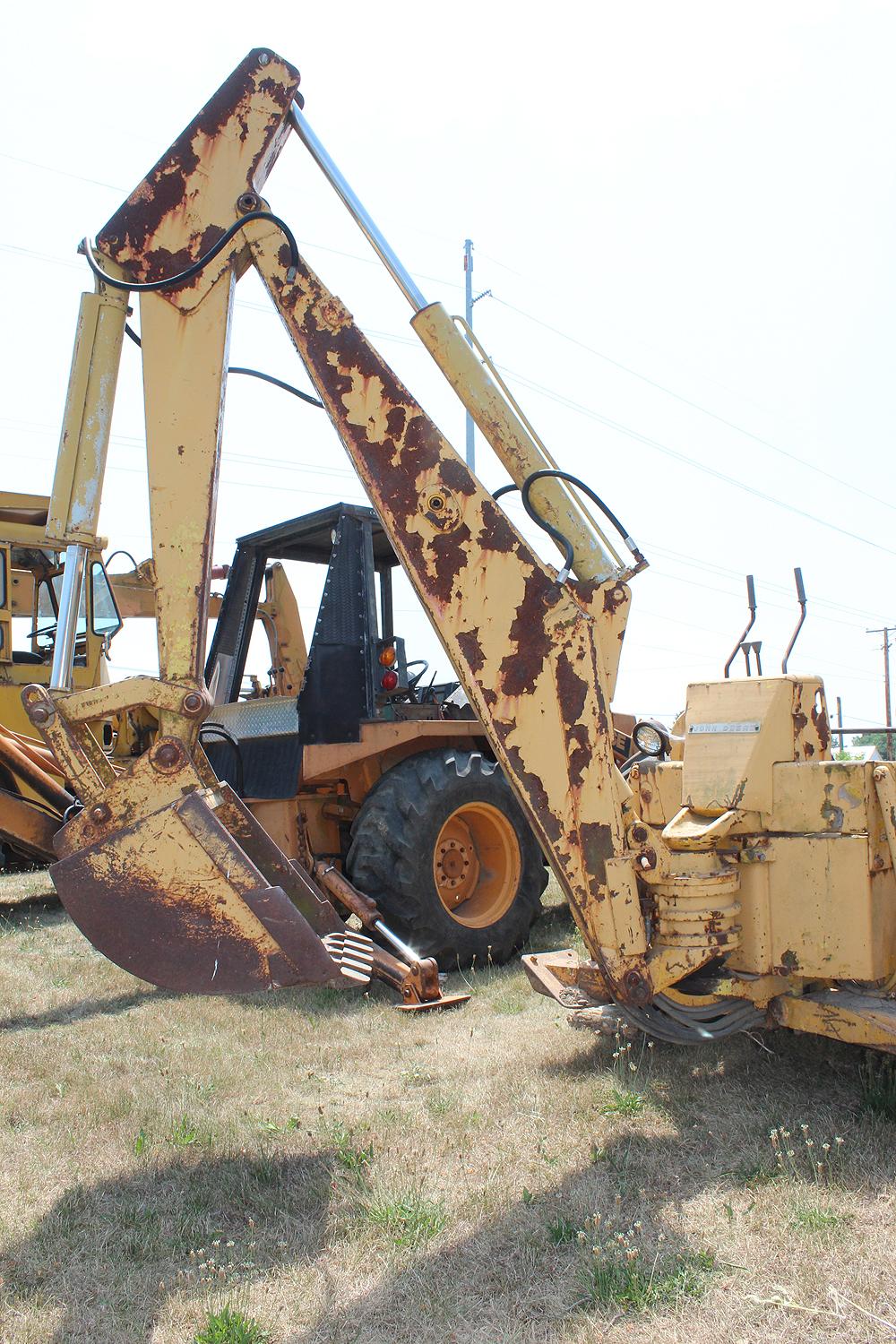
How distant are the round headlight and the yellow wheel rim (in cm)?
164

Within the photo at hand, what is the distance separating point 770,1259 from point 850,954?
1.25m

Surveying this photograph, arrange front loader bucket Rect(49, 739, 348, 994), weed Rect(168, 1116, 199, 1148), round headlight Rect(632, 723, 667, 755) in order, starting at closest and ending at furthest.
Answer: front loader bucket Rect(49, 739, 348, 994) < weed Rect(168, 1116, 199, 1148) < round headlight Rect(632, 723, 667, 755)

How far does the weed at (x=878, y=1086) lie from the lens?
360 centimetres

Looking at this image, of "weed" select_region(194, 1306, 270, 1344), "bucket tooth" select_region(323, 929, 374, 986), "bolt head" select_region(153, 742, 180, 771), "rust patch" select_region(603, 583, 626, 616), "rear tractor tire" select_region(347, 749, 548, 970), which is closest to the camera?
"weed" select_region(194, 1306, 270, 1344)

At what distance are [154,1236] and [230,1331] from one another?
0.60 meters

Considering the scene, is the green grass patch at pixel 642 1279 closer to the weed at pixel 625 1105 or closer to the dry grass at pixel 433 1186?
the dry grass at pixel 433 1186

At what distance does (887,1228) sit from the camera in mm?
2855

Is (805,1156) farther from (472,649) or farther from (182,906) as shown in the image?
(182,906)

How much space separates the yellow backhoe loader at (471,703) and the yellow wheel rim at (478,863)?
2243mm

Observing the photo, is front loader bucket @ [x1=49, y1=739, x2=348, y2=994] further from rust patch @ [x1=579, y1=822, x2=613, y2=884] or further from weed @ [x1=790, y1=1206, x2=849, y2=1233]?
weed @ [x1=790, y1=1206, x2=849, y2=1233]

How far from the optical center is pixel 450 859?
6.34 metres

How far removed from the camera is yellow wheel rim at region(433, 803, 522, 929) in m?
6.26

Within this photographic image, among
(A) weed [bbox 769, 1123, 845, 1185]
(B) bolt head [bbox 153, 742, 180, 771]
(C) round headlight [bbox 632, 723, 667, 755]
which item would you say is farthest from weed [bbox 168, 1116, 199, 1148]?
(C) round headlight [bbox 632, 723, 667, 755]

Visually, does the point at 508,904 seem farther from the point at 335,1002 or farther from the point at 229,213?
the point at 229,213
